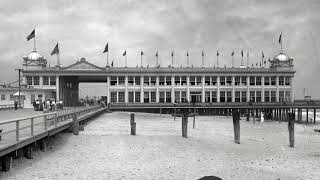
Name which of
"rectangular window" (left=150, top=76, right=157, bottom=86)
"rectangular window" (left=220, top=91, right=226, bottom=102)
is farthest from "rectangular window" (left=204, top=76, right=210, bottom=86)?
"rectangular window" (left=150, top=76, right=157, bottom=86)

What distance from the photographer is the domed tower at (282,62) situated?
3679 inches

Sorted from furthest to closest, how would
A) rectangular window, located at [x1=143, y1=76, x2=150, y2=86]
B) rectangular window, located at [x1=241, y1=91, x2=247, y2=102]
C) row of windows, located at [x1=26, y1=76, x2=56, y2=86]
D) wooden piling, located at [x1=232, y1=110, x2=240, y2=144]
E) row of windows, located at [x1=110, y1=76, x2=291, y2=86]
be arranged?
1. rectangular window, located at [x1=241, y1=91, x2=247, y2=102]
2. rectangular window, located at [x1=143, y1=76, x2=150, y2=86]
3. row of windows, located at [x1=110, y1=76, x2=291, y2=86]
4. row of windows, located at [x1=26, y1=76, x2=56, y2=86]
5. wooden piling, located at [x1=232, y1=110, x2=240, y2=144]

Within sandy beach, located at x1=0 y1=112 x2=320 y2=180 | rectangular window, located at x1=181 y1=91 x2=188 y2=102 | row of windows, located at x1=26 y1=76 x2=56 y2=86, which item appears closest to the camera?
sandy beach, located at x1=0 y1=112 x2=320 y2=180

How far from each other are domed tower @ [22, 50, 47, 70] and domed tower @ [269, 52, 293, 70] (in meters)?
53.8

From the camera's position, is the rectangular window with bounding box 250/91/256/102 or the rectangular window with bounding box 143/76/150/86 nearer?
the rectangular window with bounding box 143/76/150/86

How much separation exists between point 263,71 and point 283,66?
22.7ft

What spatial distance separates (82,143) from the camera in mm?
25766

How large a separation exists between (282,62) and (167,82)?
28.7m

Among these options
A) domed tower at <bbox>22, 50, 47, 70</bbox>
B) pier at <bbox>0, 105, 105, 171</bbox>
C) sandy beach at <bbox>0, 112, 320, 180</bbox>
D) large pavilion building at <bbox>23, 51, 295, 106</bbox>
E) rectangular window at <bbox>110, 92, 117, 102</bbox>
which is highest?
domed tower at <bbox>22, 50, 47, 70</bbox>

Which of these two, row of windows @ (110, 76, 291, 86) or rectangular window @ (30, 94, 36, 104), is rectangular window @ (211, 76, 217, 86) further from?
rectangular window @ (30, 94, 36, 104)

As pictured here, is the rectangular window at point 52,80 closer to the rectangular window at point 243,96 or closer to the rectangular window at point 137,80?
the rectangular window at point 137,80

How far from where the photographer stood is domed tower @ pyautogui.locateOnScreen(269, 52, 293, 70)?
3679 inches

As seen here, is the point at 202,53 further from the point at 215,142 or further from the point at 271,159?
the point at 271,159

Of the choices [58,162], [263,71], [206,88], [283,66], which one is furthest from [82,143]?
[283,66]
